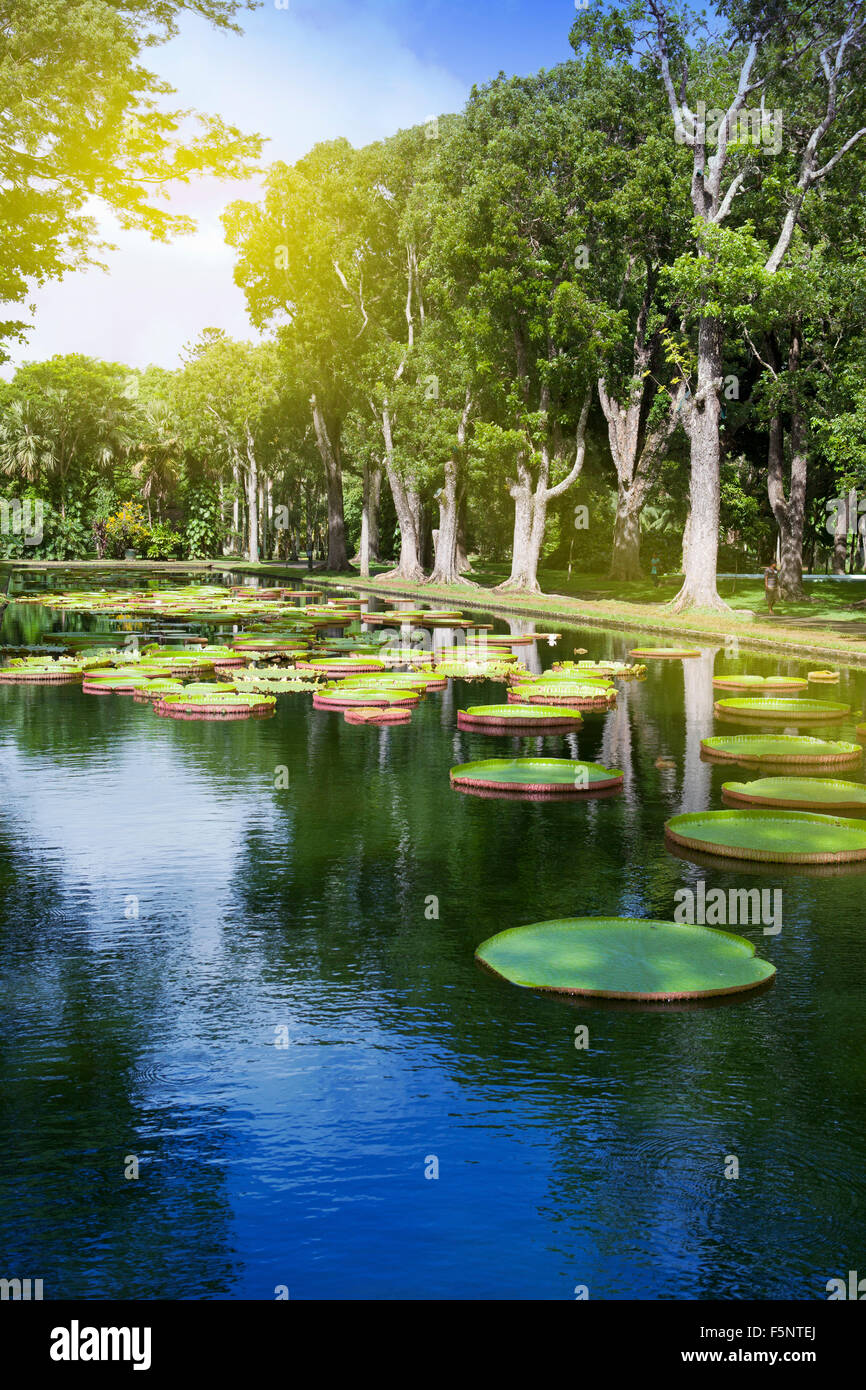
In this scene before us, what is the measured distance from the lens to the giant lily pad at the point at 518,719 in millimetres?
14469

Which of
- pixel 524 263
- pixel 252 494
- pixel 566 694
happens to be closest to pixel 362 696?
pixel 566 694

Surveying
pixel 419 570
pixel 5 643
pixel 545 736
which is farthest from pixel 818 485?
pixel 545 736

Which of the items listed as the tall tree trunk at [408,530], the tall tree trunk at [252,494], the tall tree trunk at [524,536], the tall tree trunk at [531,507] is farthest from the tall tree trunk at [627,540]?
the tall tree trunk at [252,494]

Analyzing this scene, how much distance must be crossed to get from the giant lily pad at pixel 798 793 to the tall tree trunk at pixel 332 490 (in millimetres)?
44551

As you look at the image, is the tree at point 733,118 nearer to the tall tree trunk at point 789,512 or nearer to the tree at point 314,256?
the tall tree trunk at point 789,512

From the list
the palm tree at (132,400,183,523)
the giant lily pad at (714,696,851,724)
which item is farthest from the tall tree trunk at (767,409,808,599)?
the palm tree at (132,400,183,523)

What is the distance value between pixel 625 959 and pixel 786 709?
978 cm

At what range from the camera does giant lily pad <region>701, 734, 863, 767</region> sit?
40.2 feet

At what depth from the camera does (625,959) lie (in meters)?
6.48

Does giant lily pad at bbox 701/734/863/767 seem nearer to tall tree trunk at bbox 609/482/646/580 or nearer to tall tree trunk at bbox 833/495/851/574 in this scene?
tall tree trunk at bbox 609/482/646/580

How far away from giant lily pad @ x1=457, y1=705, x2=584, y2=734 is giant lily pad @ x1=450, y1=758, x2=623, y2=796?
7.96ft

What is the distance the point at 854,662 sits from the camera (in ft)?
72.0

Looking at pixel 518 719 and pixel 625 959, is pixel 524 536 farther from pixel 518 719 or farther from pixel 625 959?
pixel 625 959
